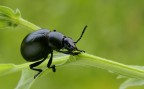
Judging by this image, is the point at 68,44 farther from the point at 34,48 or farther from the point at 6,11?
Result: the point at 6,11

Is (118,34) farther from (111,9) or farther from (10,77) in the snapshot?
(10,77)

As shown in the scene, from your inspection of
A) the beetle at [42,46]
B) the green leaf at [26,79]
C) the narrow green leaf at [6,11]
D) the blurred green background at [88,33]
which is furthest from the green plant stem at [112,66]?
the blurred green background at [88,33]

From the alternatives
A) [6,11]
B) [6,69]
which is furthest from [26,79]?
[6,11]

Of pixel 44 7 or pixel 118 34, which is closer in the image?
pixel 118 34

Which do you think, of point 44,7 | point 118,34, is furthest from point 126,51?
point 44,7

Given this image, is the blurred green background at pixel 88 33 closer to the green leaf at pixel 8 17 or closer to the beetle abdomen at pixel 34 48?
the beetle abdomen at pixel 34 48

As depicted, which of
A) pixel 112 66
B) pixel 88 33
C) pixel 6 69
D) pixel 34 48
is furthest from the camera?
pixel 88 33

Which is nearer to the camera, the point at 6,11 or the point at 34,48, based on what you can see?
the point at 6,11
